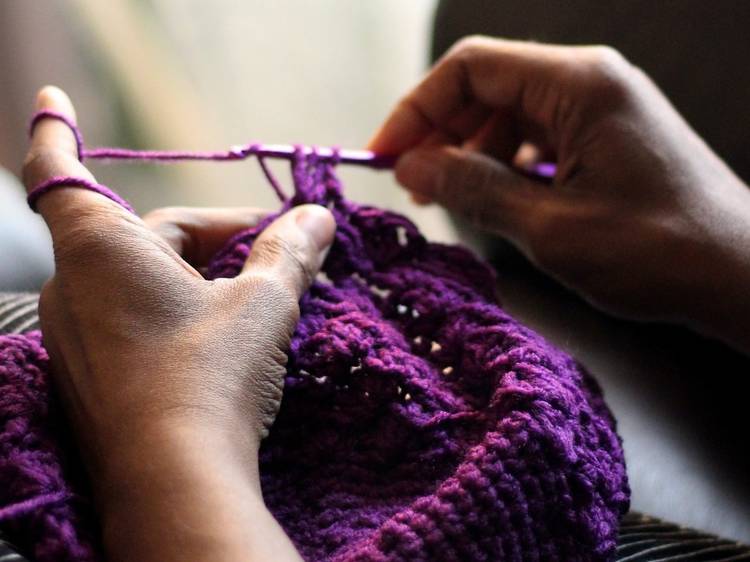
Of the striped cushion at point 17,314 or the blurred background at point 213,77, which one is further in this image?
the blurred background at point 213,77

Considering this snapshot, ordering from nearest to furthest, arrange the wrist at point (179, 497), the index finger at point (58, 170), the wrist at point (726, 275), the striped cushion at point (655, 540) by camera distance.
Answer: the wrist at point (179, 497) → the index finger at point (58, 170) → the striped cushion at point (655, 540) → the wrist at point (726, 275)

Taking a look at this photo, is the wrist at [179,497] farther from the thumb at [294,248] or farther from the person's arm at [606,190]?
the person's arm at [606,190]

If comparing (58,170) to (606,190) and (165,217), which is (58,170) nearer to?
(165,217)

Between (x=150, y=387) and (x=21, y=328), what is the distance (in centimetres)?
28

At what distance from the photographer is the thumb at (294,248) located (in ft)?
1.83

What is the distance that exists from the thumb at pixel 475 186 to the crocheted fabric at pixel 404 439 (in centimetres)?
19

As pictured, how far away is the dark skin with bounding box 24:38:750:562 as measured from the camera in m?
0.42

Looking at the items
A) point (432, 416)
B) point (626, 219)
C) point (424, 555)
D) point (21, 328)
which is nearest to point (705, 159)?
point (626, 219)

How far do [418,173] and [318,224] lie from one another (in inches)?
10.3

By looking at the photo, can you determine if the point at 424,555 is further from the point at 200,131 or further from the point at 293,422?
the point at 200,131

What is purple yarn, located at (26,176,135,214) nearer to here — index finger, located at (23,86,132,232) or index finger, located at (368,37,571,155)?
index finger, located at (23,86,132,232)

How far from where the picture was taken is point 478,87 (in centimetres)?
87

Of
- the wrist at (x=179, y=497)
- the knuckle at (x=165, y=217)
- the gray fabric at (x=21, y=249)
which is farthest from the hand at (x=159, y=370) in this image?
the gray fabric at (x=21, y=249)

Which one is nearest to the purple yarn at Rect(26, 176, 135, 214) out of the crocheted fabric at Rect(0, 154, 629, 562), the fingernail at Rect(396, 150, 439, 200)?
the crocheted fabric at Rect(0, 154, 629, 562)
